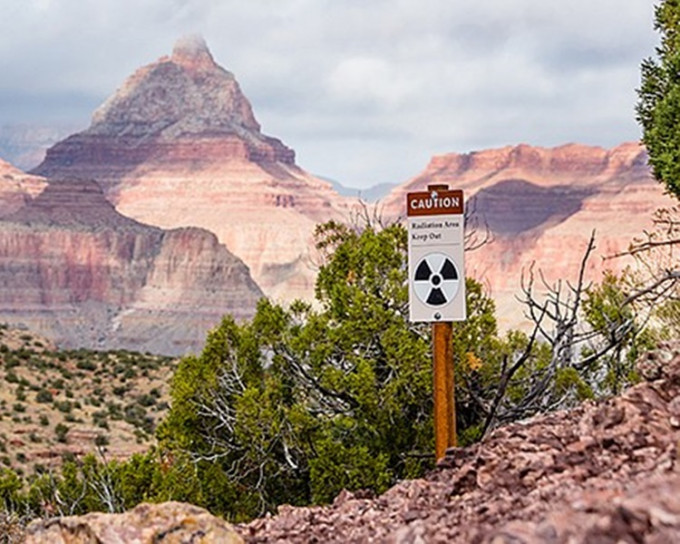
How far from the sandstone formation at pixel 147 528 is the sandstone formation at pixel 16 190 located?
183864 mm

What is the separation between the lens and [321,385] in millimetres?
11273

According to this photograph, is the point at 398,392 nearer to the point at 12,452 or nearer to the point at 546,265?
the point at 12,452

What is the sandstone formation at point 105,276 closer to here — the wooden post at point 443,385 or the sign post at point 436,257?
Result: the wooden post at point 443,385

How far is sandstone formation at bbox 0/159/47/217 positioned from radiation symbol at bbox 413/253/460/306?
182173 mm

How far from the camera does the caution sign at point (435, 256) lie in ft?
25.1

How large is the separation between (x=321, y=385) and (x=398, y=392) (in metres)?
0.82

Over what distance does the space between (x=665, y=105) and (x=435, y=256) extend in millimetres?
6126

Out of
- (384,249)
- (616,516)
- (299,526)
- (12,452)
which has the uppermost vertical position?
(384,249)

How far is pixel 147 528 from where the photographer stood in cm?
533

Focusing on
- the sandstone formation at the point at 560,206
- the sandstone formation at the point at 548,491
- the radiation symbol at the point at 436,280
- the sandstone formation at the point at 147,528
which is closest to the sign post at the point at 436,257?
the radiation symbol at the point at 436,280

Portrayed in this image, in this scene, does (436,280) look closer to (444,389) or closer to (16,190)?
(444,389)

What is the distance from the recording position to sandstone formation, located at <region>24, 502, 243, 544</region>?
5.29 m

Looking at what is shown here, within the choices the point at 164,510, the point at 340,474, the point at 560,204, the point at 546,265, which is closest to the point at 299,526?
the point at 164,510

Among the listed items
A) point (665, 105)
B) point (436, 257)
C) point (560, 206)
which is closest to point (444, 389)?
point (436, 257)
